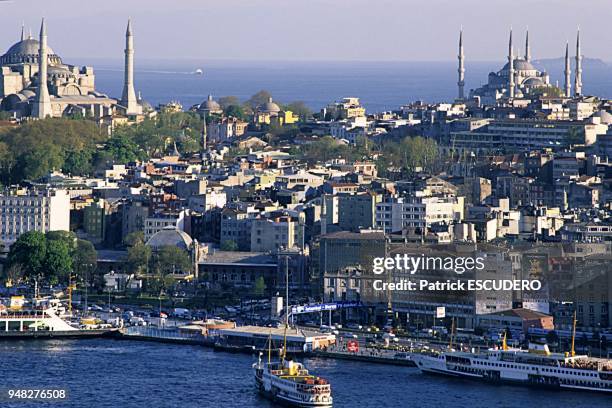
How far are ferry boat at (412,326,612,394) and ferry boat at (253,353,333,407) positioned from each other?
1580 mm

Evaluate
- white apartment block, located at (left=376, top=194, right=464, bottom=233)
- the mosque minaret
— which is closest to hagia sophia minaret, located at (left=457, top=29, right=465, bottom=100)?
the mosque minaret

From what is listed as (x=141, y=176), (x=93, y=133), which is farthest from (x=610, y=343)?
(x=93, y=133)

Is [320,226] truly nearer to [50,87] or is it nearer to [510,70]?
[50,87]

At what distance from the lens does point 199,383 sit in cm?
2092

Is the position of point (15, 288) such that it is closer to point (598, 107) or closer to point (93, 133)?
point (93, 133)

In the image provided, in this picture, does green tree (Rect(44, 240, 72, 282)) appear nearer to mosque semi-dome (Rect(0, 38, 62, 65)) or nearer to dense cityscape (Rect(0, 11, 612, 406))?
dense cityscape (Rect(0, 11, 612, 406))

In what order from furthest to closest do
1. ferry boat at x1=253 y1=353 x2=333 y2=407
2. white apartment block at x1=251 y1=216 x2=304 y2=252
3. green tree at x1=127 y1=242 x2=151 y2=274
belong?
1. white apartment block at x1=251 y1=216 x2=304 y2=252
2. green tree at x1=127 y1=242 x2=151 y2=274
3. ferry boat at x1=253 y1=353 x2=333 y2=407

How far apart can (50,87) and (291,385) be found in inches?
1251

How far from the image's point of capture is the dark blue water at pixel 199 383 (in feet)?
65.7

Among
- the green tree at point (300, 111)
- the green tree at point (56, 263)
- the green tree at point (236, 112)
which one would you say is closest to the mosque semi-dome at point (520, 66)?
the green tree at point (300, 111)

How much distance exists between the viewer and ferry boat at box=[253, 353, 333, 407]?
19578 millimetres

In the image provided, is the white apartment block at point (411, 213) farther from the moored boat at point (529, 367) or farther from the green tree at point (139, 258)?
the moored boat at point (529, 367)

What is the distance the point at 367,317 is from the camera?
24703 millimetres

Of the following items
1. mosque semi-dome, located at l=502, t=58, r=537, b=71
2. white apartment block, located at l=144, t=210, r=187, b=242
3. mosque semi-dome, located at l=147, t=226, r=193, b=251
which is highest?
mosque semi-dome, located at l=502, t=58, r=537, b=71
